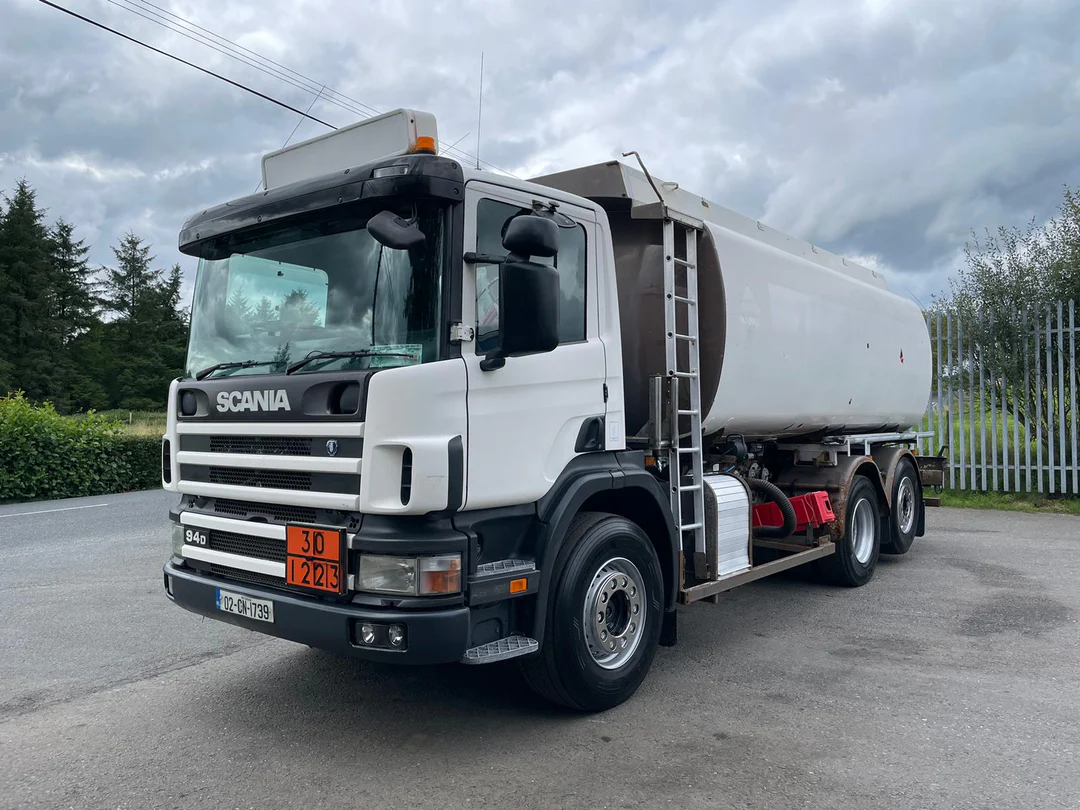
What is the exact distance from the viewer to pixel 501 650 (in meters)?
3.70

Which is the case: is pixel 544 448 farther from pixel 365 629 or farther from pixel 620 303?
pixel 620 303

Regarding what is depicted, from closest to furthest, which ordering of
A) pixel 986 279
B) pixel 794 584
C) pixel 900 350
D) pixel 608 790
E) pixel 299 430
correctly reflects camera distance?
pixel 608 790 < pixel 299 430 < pixel 794 584 < pixel 900 350 < pixel 986 279

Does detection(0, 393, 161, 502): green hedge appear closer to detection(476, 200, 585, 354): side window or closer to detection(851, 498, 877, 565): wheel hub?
detection(476, 200, 585, 354): side window

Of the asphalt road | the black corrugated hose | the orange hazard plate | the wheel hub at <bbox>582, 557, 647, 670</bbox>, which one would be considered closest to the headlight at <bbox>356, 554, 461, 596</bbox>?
the orange hazard plate

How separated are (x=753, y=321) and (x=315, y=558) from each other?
140 inches

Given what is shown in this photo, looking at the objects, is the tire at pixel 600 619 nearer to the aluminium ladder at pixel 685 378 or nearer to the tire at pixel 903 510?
the aluminium ladder at pixel 685 378

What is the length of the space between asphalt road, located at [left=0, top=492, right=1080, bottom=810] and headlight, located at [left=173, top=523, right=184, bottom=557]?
83 cm

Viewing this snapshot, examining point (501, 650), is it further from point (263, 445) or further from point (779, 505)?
point (779, 505)

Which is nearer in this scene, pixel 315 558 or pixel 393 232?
pixel 393 232

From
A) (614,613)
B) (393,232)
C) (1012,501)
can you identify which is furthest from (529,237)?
(1012,501)

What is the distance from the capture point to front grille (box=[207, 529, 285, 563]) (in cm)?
386

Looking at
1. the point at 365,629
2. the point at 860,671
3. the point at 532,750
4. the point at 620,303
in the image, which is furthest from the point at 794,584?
the point at 365,629

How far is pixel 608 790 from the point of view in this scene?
341 cm

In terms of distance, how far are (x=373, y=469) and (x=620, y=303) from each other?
2427 millimetres
